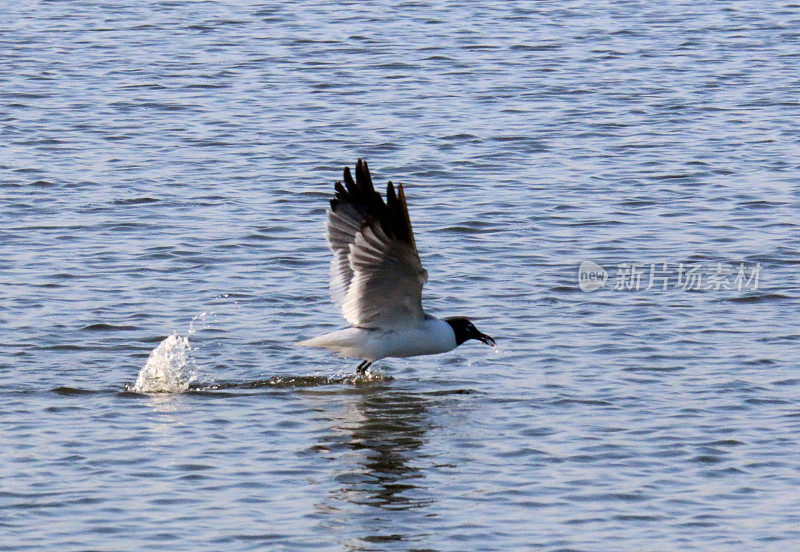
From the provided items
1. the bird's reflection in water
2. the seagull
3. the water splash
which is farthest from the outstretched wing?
the water splash

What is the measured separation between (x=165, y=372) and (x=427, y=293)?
245 centimetres

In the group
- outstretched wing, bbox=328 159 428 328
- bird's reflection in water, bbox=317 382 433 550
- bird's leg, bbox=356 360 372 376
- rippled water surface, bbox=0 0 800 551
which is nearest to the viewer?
bird's reflection in water, bbox=317 382 433 550

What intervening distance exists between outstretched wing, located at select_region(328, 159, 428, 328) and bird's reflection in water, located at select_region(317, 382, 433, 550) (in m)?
0.55

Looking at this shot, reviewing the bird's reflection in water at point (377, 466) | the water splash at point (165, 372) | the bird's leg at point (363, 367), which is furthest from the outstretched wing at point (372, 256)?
the water splash at point (165, 372)

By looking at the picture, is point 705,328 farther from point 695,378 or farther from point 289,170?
point 289,170

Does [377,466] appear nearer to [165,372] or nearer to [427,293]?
[165,372]

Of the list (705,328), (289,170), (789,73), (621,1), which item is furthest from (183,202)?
(621,1)

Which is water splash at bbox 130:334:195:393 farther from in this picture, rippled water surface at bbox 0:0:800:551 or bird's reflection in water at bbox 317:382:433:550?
bird's reflection in water at bbox 317:382:433:550

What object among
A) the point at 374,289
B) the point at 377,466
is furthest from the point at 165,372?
the point at 377,466

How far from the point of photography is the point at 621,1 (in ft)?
83.1

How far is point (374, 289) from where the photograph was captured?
394 inches

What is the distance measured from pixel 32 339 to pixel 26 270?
169 centimetres

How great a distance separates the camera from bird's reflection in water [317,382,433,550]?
308 inches

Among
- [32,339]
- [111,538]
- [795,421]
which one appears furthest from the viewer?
[32,339]
